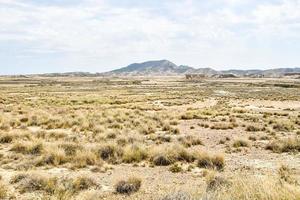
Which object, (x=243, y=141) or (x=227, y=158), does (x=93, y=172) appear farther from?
(x=243, y=141)

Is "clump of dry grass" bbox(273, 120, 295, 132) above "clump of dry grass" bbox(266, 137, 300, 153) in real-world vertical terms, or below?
below

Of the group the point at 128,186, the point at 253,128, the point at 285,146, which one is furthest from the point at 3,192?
the point at 253,128

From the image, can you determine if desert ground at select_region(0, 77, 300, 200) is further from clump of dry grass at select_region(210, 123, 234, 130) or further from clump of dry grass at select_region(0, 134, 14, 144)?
clump of dry grass at select_region(210, 123, 234, 130)

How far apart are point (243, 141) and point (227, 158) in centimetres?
368

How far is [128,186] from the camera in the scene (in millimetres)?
11719

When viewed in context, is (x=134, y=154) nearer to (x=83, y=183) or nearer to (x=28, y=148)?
(x=28, y=148)

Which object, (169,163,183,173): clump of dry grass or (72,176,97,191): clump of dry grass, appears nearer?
(72,176,97,191): clump of dry grass

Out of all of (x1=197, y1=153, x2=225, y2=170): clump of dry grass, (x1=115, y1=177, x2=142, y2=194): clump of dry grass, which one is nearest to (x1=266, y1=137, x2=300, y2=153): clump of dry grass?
(x1=197, y1=153, x2=225, y2=170): clump of dry grass

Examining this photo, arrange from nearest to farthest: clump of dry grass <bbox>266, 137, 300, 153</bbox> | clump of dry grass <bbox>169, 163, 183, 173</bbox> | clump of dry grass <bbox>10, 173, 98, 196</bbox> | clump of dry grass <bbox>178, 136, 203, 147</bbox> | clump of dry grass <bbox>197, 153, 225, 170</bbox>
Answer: clump of dry grass <bbox>10, 173, 98, 196</bbox> < clump of dry grass <bbox>169, 163, 183, 173</bbox> < clump of dry grass <bbox>197, 153, 225, 170</bbox> < clump of dry grass <bbox>266, 137, 300, 153</bbox> < clump of dry grass <bbox>178, 136, 203, 147</bbox>

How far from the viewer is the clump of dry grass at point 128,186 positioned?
11578 millimetres

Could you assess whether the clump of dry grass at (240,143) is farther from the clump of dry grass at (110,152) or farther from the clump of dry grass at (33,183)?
the clump of dry grass at (33,183)

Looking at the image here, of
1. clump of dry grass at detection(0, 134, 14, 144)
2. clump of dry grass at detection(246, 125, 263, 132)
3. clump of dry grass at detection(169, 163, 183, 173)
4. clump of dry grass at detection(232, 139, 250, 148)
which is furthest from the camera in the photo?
clump of dry grass at detection(246, 125, 263, 132)

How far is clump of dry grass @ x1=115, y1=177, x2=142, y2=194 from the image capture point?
11.6m

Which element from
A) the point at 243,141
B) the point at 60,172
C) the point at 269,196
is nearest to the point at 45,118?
the point at 243,141
